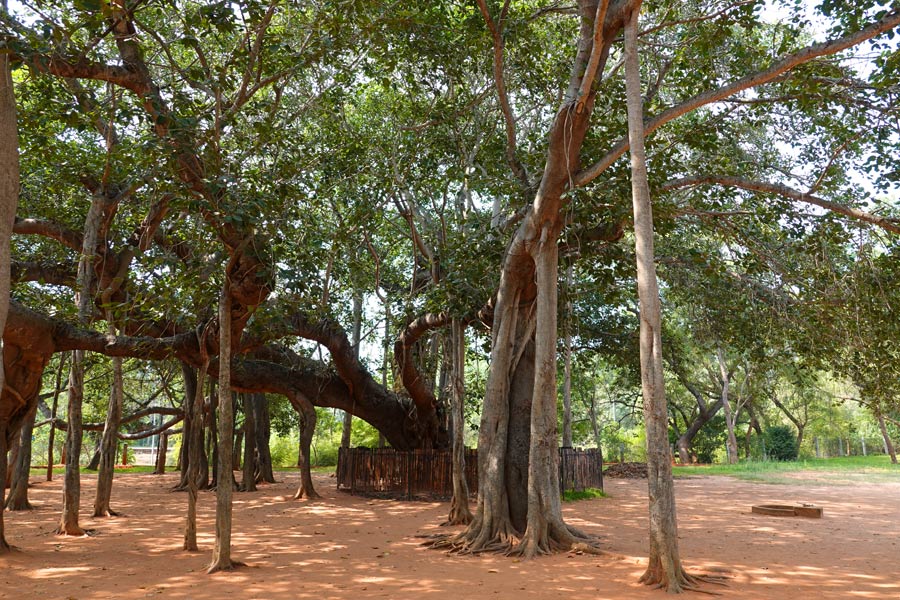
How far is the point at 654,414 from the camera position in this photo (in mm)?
5961

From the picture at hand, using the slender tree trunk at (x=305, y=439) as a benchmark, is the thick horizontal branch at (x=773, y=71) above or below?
above

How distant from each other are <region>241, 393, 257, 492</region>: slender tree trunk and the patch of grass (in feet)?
24.9

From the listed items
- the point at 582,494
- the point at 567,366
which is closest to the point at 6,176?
the point at 567,366

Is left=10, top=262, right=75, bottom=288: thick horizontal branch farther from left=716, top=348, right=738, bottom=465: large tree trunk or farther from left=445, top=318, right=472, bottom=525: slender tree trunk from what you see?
left=716, top=348, right=738, bottom=465: large tree trunk

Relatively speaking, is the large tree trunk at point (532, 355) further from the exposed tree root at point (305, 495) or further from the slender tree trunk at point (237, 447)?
the slender tree trunk at point (237, 447)

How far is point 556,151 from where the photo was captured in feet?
26.0

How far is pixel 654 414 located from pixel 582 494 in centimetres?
1017

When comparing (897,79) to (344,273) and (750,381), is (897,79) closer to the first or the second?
(344,273)

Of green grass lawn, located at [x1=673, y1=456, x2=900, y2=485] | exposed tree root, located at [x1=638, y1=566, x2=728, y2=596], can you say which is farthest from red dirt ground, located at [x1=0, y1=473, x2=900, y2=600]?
green grass lawn, located at [x1=673, y1=456, x2=900, y2=485]

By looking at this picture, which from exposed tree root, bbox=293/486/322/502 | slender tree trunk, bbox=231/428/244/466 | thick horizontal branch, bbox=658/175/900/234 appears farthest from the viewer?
slender tree trunk, bbox=231/428/244/466

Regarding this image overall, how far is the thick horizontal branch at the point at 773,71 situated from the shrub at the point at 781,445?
29607mm

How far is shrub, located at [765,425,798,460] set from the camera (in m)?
32.3

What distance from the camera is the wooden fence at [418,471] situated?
14750 mm

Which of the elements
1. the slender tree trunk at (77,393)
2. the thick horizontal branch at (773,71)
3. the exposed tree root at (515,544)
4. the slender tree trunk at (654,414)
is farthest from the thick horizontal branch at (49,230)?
the slender tree trunk at (654,414)
